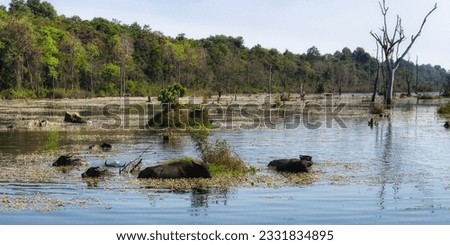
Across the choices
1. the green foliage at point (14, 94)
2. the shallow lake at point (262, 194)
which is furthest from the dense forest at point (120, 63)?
the shallow lake at point (262, 194)

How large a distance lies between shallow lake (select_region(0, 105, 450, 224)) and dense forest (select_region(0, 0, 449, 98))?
63.8 m

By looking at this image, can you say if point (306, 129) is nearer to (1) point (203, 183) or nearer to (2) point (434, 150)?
(2) point (434, 150)

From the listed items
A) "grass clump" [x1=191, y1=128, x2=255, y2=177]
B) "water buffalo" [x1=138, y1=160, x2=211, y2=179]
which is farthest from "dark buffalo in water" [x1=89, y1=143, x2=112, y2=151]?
"water buffalo" [x1=138, y1=160, x2=211, y2=179]

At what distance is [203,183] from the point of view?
19.5 meters

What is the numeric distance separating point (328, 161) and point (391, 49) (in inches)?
2097

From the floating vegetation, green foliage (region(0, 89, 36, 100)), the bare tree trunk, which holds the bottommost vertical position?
the floating vegetation

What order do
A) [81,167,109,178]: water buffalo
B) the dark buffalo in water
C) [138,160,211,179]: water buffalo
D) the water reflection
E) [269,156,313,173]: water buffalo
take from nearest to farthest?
the water reflection, [138,160,211,179]: water buffalo, [81,167,109,178]: water buffalo, [269,156,313,173]: water buffalo, the dark buffalo in water

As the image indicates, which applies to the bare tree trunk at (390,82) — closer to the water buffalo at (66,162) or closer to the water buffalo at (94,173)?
the water buffalo at (66,162)

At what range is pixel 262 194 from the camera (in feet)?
58.7

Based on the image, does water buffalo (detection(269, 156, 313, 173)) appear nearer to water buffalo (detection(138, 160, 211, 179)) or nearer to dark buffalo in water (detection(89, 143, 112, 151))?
water buffalo (detection(138, 160, 211, 179))

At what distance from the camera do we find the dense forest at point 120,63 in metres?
91.8

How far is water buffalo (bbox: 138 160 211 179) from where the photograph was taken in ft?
66.6

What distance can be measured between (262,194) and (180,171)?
3.55 metres

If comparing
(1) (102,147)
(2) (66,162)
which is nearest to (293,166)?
(2) (66,162)
